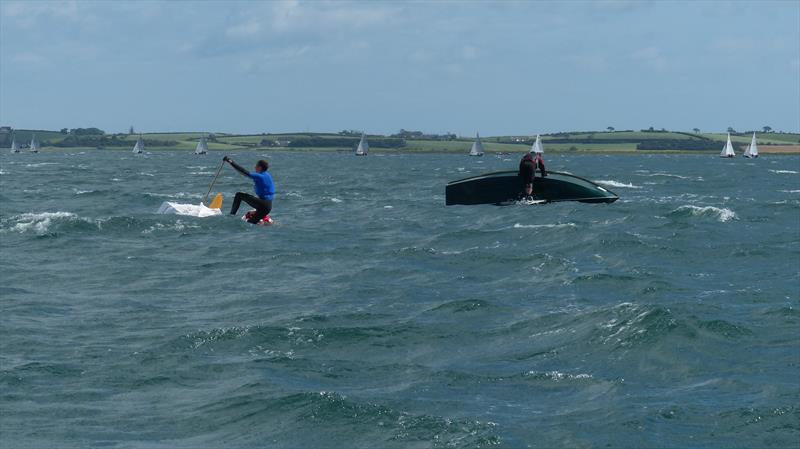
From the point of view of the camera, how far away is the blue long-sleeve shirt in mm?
27587

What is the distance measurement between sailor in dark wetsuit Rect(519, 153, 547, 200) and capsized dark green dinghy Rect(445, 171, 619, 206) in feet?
0.96

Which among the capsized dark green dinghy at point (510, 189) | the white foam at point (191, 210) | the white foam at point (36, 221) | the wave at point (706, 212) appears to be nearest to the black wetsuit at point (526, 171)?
the capsized dark green dinghy at point (510, 189)

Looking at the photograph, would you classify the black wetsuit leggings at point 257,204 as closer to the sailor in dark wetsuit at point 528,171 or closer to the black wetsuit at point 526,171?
the sailor in dark wetsuit at point 528,171

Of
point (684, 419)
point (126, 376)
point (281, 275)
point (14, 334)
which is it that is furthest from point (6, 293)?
point (684, 419)

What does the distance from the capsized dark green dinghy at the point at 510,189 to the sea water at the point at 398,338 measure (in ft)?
25.1

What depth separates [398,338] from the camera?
1859 cm

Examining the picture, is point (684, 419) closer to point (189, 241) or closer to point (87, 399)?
point (87, 399)

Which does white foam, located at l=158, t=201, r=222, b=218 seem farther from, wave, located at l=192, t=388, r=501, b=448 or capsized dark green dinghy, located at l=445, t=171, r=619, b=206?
wave, located at l=192, t=388, r=501, b=448

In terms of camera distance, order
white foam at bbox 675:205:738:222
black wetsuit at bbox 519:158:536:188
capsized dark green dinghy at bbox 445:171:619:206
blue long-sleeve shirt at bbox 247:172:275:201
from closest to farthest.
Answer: blue long-sleeve shirt at bbox 247:172:275:201 < black wetsuit at bbox 519:158:536:188 < white foam at bbox 675:205:738:222 < capsized dark green dinghy at bbox 445:171:619:206

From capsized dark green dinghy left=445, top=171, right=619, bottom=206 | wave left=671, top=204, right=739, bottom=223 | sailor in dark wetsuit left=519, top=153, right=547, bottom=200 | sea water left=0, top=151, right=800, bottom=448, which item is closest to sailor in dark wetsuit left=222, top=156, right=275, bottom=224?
sea water left=0, top=151, right=800, bottom=448

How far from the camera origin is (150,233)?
3538 centimetres

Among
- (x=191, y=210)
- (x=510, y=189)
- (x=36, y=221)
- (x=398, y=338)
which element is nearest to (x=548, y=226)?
(x=510, y=189)

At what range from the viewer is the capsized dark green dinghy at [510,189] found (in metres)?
43.6

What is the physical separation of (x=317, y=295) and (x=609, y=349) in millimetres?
7261
